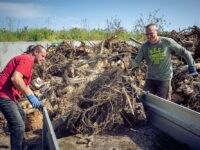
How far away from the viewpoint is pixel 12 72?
4.36 m

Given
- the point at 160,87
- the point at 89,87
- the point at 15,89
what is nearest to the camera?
the point at 15,89

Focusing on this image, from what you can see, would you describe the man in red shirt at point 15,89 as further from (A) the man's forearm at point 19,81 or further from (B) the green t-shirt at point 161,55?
(B) the green t-shirt at point 161,55

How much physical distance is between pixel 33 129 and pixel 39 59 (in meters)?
2.33

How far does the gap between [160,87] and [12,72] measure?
9.15 ft

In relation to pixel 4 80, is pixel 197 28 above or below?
above

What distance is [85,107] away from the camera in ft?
18.2

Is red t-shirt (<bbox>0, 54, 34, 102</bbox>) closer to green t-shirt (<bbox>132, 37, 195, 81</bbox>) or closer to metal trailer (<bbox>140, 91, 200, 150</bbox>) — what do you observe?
metal trailer (<bbox>140, 91, 200, 150</bbox>)

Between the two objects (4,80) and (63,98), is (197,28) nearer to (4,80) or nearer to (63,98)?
(63,98)

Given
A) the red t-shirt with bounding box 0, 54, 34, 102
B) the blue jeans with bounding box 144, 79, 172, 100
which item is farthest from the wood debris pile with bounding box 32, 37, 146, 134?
the red t-shirt with bounding box 0, 54, 34, 102

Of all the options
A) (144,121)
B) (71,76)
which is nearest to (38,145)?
(144,121)

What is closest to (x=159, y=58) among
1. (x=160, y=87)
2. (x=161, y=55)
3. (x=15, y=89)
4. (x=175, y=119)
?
(x=161, y=55)

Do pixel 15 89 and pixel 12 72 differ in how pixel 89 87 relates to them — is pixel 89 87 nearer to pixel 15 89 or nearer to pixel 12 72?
pixel 15 89

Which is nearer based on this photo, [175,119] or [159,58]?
[175,119]

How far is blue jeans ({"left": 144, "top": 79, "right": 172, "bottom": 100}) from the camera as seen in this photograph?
570 centimetres
